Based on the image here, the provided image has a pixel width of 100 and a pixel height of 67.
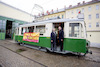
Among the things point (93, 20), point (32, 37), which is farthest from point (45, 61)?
point (93, 20)

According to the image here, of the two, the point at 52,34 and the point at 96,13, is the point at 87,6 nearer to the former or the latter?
the point at 96,13

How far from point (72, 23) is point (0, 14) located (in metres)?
17.1

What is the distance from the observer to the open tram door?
3429 millimetres

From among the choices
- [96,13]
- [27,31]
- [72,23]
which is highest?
[96,13]

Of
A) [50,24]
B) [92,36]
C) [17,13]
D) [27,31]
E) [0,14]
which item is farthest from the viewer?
[17,13]

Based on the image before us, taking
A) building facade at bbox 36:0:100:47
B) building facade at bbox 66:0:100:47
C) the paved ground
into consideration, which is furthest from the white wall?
building facade at bbox 66:0:100:47

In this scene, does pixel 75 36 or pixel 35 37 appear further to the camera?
pixel 35 37

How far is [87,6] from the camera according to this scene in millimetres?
16672

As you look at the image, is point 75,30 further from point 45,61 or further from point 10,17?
point 10,17

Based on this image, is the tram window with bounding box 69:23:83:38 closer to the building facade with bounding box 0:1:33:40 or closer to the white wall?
the building facade with bounding box 0:1:33:40

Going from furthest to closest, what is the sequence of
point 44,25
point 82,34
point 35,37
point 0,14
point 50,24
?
point 0,14 < point 35,37 < point 44,25 < point 50,24 < point 82,34

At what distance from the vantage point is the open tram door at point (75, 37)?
3429mm

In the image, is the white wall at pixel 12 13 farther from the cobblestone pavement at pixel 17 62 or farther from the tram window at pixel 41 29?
the cobblestone pavement at pixel 17 62

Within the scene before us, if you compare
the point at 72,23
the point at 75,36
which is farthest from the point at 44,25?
the point at 75,36
